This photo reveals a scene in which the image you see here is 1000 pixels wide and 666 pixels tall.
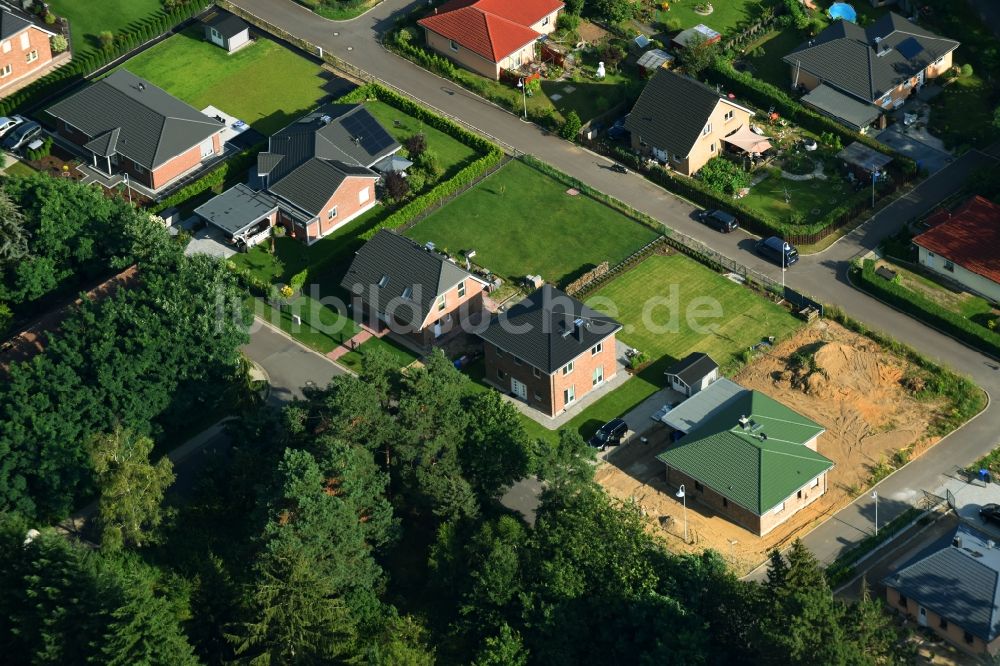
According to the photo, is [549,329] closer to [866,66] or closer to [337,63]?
[866,66]

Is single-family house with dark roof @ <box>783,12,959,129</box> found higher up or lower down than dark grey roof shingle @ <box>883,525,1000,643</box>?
higher up

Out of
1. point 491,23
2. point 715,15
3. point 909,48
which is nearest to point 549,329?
point 491,23

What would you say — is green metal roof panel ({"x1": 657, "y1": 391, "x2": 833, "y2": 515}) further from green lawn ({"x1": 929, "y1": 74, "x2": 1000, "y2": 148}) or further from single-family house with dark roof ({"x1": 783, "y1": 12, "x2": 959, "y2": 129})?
green lawn ({"x1": 929, "y1": 74, "x2": 1000, "y2": 148})

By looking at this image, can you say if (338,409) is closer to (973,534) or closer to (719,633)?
(719,633)

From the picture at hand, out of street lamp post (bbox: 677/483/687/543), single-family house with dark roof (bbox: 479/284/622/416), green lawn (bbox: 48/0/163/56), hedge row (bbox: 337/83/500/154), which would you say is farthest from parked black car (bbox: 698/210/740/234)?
green lawn (bbox: 48/0/163/56)

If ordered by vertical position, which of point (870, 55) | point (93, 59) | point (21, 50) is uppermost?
point (870, 55)
